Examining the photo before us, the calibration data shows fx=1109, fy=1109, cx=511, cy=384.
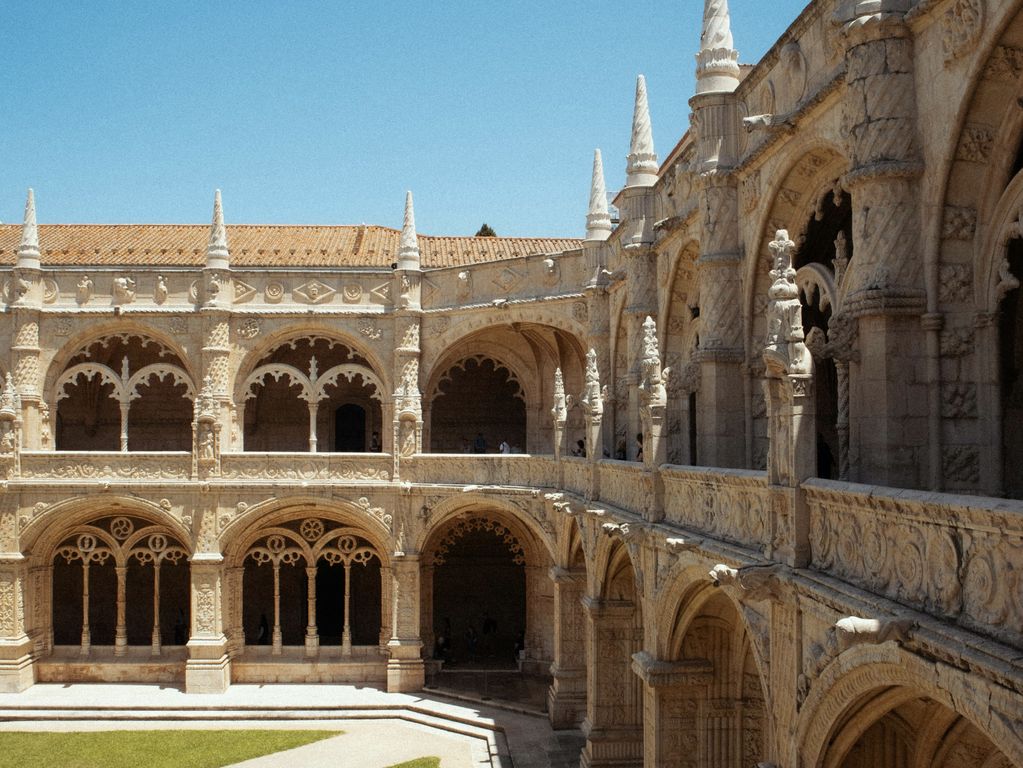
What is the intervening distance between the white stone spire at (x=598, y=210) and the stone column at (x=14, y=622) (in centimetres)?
1572

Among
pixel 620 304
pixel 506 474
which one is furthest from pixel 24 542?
pixel 620 304

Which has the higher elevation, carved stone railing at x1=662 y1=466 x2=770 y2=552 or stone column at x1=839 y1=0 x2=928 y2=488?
Answer: stone column at x1=839 y1=0 x2=928 y2=488

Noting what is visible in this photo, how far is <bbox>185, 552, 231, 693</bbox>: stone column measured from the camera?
26438mm

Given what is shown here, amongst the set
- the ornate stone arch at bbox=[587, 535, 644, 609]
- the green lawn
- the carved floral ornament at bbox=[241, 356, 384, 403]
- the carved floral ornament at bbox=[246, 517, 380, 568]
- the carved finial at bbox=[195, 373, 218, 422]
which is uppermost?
Result: the carved floral ornament at bbox=[241, 356, 384, 403]

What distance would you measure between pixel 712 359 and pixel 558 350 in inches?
564

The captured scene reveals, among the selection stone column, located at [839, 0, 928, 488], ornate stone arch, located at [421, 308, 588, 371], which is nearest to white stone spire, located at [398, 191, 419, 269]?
ornate stone arch, located at [421, 308, 588, 371]

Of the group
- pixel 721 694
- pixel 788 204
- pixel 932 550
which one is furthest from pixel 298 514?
pixel 932 550

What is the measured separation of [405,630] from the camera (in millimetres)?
26828

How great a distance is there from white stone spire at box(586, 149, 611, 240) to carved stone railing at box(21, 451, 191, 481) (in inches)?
443

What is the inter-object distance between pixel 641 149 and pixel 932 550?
13.7 metres

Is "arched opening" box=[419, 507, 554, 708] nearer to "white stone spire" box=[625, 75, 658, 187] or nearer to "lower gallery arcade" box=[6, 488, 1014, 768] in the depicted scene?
"lower gallery arcade" box=[6, 488, 1014, 768]

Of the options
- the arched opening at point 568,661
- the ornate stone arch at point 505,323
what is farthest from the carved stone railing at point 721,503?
the ornate stone arch at point 505,323

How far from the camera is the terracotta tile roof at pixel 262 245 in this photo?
1217 inches

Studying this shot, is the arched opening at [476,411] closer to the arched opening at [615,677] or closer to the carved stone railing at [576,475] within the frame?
the carved stone railing at [576,475]
